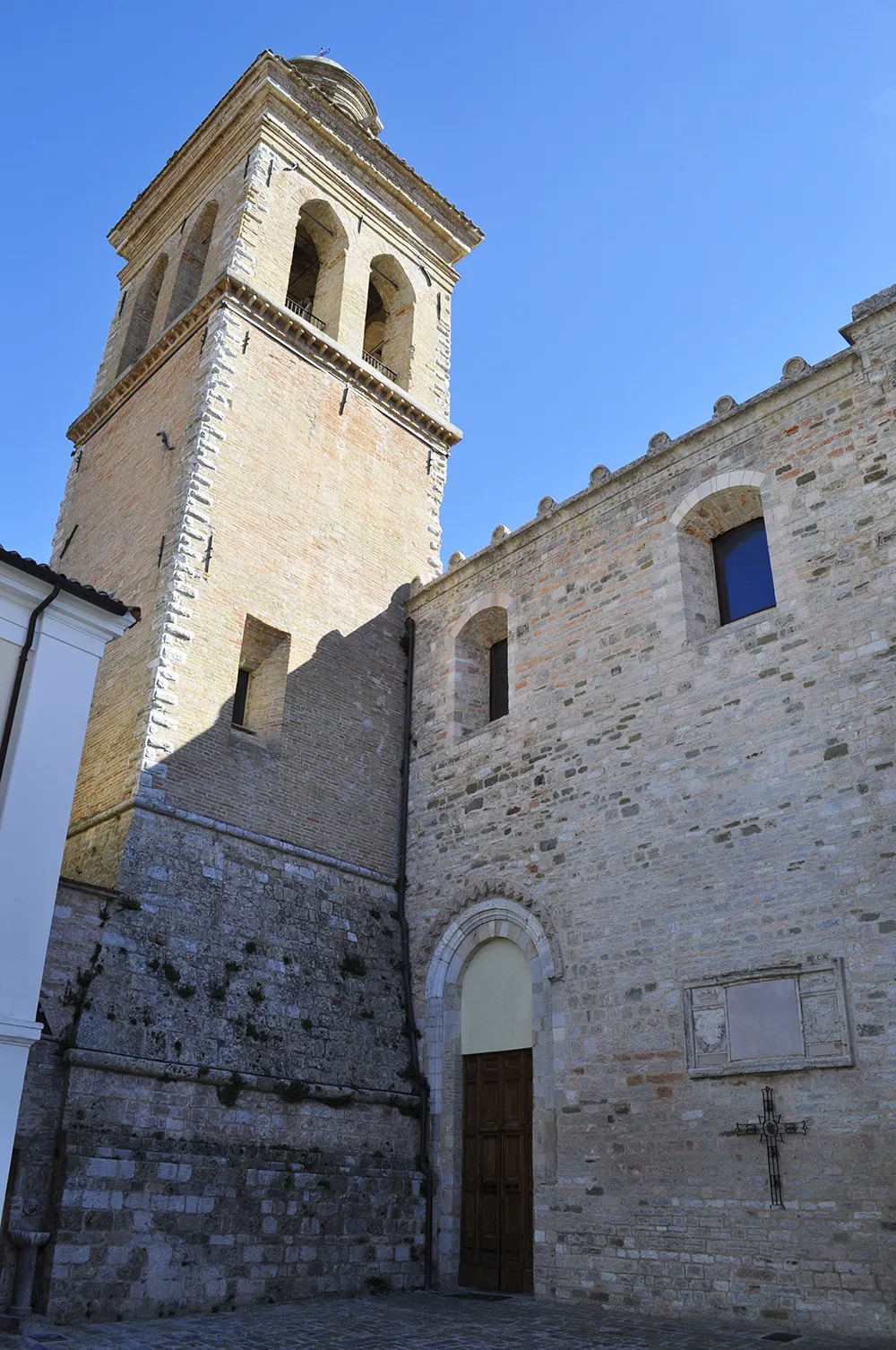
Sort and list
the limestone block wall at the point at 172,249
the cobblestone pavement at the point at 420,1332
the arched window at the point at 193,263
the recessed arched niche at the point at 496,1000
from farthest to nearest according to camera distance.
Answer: the arched window at the point at 193,263 < the limestone block wall at the point at 172,249 < the recessed arched niche at the point at 496,1000 < the cobblestone pavement at the point at 420,1332

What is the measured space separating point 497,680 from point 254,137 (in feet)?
31.7

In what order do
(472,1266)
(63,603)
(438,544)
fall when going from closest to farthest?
(63,603)
(472,1266)
(438,544)

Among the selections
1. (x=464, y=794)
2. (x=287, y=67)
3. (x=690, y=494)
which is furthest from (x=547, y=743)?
(x=287, y=67)

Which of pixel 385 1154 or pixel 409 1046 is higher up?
pixel 409 1046

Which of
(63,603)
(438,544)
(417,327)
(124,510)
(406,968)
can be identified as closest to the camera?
(63,603)

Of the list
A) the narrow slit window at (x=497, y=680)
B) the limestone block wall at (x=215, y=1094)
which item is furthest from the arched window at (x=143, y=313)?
the limestone block wall at (x=215, y=1094)

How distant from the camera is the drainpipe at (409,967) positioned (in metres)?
11.3

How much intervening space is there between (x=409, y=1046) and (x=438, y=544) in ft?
24.7

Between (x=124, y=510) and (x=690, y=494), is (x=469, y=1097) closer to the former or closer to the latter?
(x=690, y=494)

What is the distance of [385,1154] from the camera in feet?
36.9

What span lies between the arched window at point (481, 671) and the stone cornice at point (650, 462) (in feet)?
2.37

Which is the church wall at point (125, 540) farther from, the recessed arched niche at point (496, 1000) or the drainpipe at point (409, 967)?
the recessed arched niche at point (496, 1000)

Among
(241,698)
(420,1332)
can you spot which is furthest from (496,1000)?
(241,698)

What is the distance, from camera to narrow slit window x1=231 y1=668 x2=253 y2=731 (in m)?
13.3
